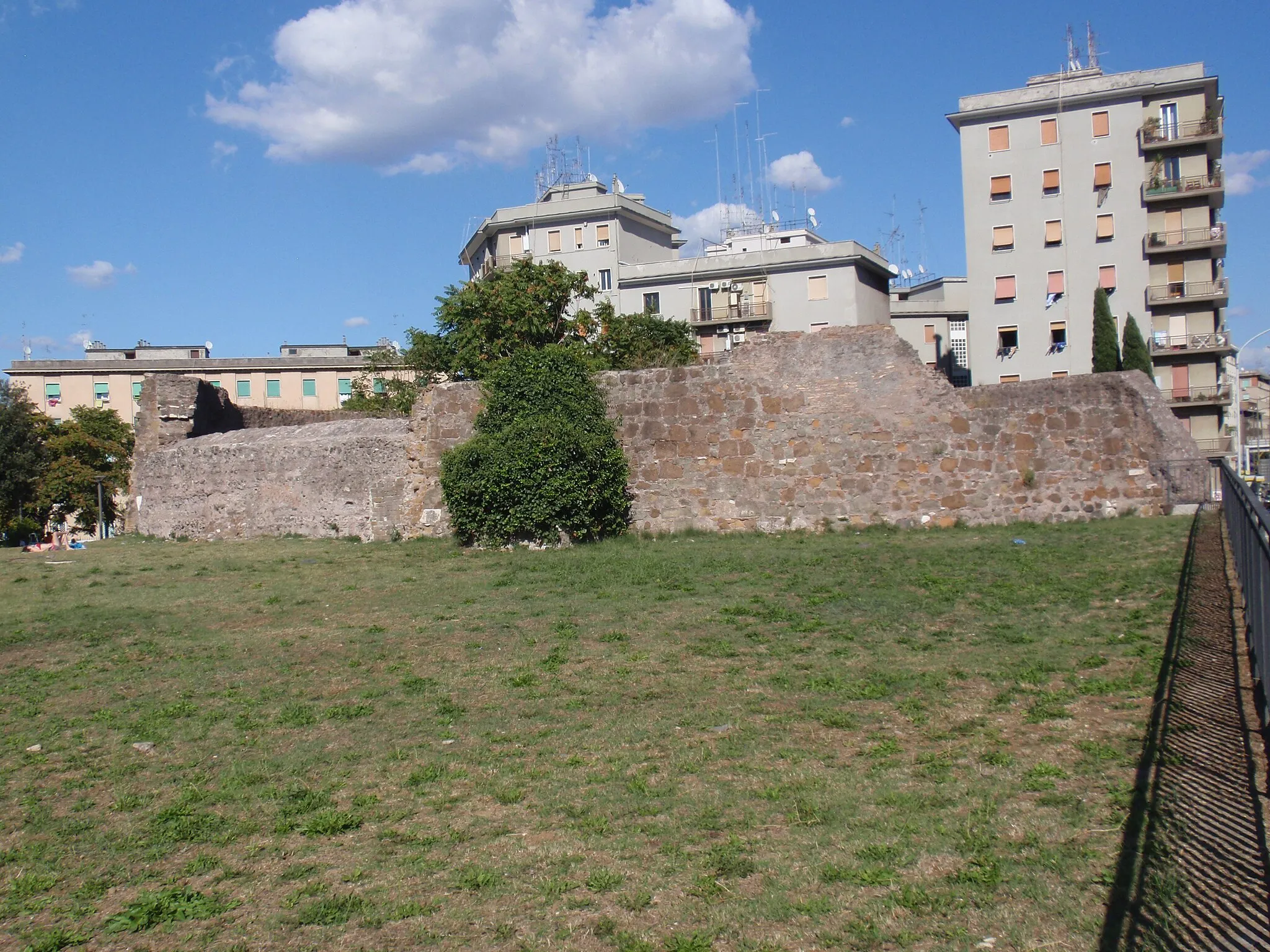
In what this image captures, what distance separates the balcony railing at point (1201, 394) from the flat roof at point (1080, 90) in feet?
43.0

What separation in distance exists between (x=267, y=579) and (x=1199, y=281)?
45.5 m

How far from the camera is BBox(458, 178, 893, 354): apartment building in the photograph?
182 feet

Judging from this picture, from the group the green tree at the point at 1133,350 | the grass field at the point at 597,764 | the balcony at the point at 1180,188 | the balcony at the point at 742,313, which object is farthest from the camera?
the balcony at the point at 742,313

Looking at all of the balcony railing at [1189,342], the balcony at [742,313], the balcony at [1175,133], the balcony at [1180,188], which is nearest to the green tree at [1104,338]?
the balcony railing at [1189,342]

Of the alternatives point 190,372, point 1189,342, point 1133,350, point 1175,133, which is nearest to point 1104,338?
point 1133,350

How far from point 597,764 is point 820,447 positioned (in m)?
10.7

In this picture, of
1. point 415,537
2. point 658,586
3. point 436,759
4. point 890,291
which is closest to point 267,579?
point 415,537

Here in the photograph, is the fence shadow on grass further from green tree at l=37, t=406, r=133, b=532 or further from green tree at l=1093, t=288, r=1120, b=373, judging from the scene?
green tree at l=37, t=406, r=133, b=532

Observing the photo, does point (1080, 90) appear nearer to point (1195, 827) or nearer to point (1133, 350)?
point (1133, 350)

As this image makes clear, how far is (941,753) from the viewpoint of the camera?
18.0 ft

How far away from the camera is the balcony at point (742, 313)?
5622 cm

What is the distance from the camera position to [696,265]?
192 ft

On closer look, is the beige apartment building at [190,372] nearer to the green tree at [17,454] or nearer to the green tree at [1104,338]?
the green tree at [17,454]

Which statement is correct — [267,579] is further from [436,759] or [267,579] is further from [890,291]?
[890,291]
